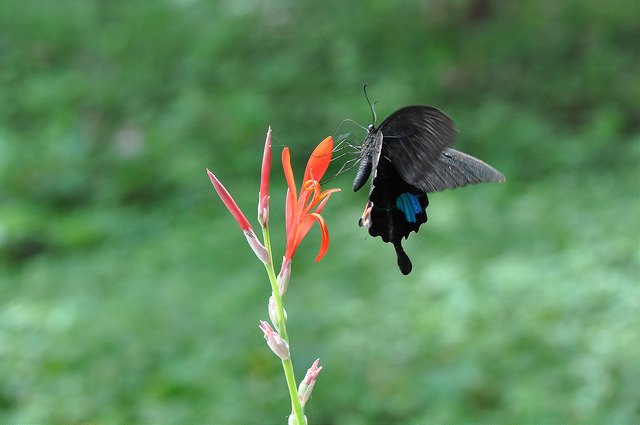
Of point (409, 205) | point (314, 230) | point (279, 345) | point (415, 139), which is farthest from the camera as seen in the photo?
point (314, 230)

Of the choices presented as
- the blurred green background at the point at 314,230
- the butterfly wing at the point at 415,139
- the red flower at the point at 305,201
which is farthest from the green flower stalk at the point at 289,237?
the blurred green background at the point at 314,230

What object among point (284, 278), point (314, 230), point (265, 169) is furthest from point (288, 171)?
point (314, 230)

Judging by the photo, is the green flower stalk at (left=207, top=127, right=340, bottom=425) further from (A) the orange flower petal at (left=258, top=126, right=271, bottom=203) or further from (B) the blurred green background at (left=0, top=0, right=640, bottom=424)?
(B) the blurred green background at (left=0, top=0, right=640, bottom=424)

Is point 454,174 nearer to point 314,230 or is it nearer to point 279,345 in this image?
point 279,345

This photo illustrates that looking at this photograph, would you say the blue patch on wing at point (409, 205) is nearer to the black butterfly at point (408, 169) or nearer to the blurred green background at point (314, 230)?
the black butterfly at point (408, 169)

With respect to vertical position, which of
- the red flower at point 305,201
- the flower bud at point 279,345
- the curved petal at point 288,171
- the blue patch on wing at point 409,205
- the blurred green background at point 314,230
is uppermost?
the blurred green background at point 314,230

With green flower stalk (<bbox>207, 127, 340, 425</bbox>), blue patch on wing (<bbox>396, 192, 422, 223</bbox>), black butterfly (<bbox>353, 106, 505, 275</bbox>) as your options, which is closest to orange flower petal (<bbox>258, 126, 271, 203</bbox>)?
green flower stalk (<bbox>207, 127, 340, 425</bbox>)
